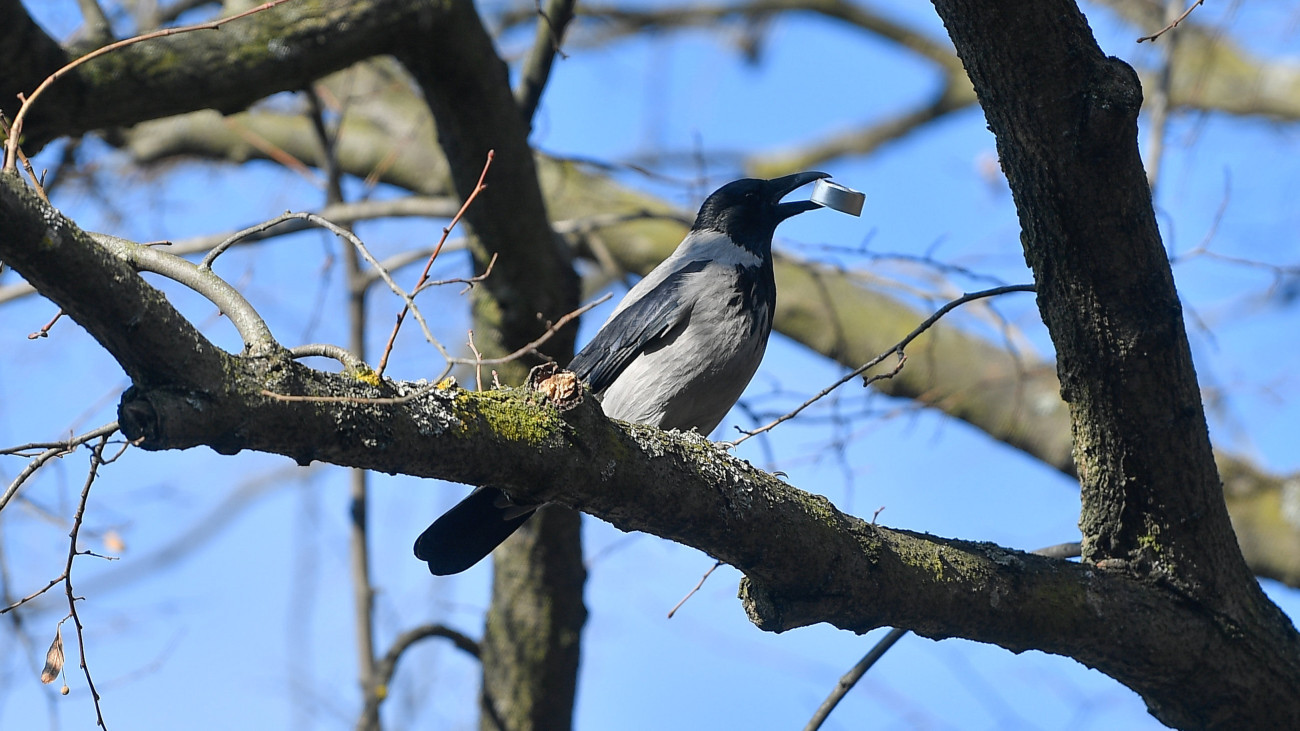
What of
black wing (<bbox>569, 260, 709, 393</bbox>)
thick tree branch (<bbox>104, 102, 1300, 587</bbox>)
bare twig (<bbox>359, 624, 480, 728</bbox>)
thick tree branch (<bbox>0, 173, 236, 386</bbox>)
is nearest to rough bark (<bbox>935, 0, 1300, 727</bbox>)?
black wing (<bbox>569, 260, 709, 393</bbox>)

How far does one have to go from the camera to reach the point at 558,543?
16.8 ft

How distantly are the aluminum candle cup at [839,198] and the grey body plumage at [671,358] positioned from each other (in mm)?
430

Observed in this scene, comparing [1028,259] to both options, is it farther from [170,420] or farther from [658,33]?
Answer: [658,33]

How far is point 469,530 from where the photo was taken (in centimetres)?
359

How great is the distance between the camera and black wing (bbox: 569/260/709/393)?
4.21 meters

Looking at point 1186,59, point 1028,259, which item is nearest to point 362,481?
point 1028,259

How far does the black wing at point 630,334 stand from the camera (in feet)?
13.8

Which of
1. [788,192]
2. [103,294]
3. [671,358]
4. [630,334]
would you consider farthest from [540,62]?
[103,294]

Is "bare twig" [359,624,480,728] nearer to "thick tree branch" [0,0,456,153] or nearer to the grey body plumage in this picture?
the grey body plumage

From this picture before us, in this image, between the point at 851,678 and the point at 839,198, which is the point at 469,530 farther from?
the point at 839,198

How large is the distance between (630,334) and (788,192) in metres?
1.41

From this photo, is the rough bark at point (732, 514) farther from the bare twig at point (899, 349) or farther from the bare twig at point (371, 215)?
the bare twig at point (371, 215)

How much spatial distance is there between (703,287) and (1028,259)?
151 centimetres

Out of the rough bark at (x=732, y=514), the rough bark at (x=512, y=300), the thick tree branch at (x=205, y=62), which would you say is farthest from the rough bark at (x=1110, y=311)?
the thick tree branch at (x=205, y=62)
